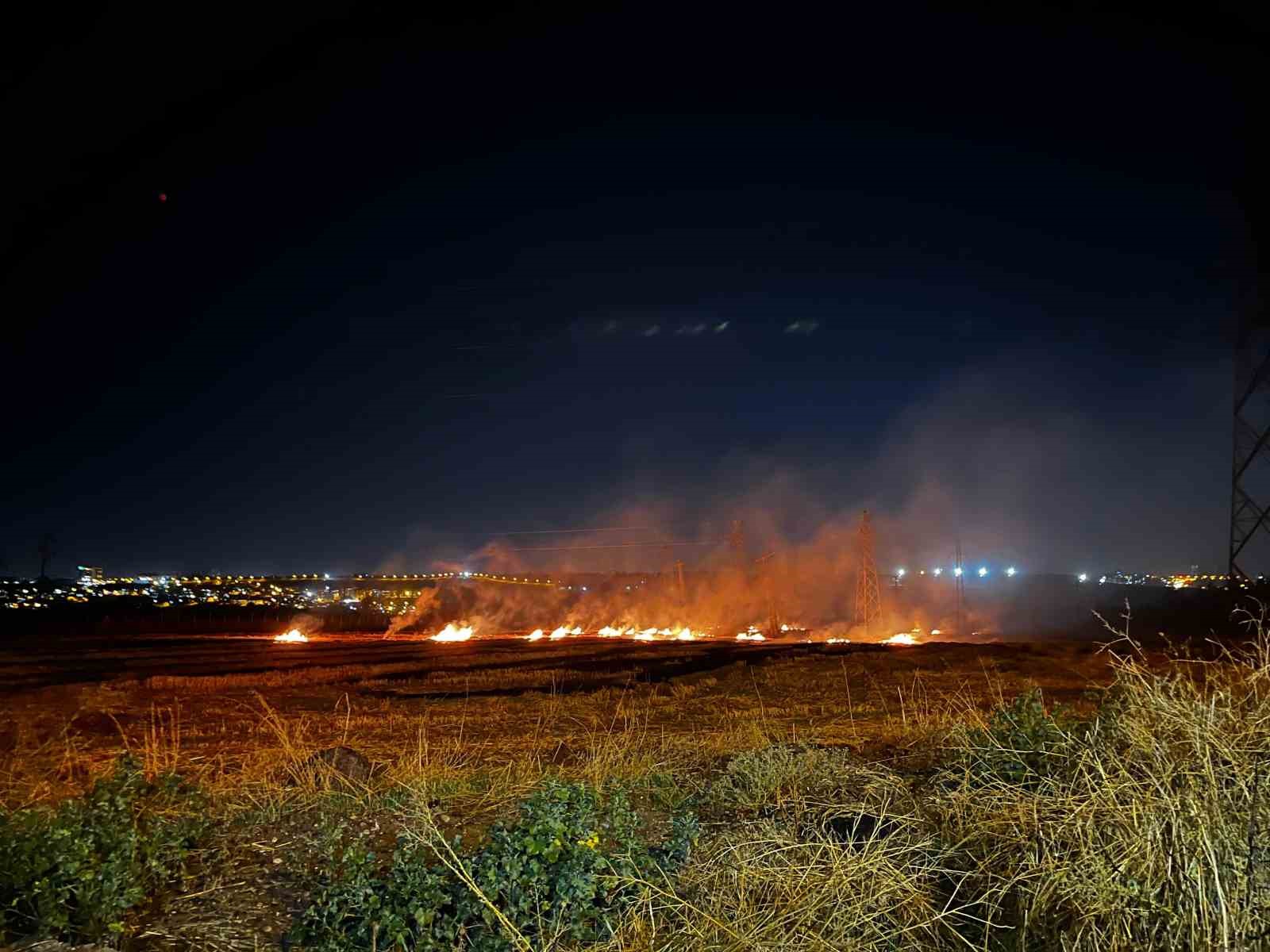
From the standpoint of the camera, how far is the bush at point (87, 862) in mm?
4453

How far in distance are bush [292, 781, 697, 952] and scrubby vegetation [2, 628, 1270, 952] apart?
0.01 metres

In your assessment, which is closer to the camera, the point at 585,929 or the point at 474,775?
the point at 585,929

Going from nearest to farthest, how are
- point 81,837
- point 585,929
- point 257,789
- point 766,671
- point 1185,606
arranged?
point 585,929, point 81,837, point 257,789, point 766,671, point 1185,606

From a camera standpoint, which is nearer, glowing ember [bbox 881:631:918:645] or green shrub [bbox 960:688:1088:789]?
green shrub [bbox 960:688:1088:789]

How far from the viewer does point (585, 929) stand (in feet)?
14.5

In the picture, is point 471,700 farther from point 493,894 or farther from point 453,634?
point 453,634

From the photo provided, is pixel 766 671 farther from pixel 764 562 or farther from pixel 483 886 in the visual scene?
pixel 764 562

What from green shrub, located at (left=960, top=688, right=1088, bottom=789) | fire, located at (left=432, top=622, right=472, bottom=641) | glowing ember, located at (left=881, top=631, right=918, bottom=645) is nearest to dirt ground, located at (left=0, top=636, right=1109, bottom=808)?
green shrub, located at (left=960, top=688, right=1088, bottom=789)

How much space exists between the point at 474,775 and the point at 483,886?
3775 mm

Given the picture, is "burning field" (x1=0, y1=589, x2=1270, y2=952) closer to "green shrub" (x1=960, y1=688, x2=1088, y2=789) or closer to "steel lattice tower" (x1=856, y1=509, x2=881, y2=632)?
"green shrub" (x1=960, y1=688, x2=1088, y2=789)

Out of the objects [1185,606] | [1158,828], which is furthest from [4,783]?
[1185,606]

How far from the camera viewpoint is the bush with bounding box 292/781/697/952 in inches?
173

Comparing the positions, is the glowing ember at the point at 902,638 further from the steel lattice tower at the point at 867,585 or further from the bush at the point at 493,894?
the bush at the point at 493,894

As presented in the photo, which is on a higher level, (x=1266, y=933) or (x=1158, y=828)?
(x=1158, y=828)
